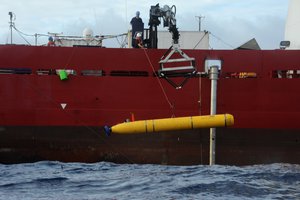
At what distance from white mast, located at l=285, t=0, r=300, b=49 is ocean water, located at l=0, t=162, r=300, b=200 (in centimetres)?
632

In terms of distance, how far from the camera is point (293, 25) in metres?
18.4

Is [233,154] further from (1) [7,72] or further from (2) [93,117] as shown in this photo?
(1) [7,72]

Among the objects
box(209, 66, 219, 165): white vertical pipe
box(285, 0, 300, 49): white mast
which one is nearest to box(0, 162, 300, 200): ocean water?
box(209, 66, 219, 165): white vertical pipe

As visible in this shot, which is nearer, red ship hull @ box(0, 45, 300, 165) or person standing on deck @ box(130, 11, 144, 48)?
red ship hull @ box(0, 45, 300, 165)

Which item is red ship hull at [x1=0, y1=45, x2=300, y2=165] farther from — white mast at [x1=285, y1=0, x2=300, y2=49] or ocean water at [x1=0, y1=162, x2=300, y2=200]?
white mast at [x1=285, y1=0, x2=300, y2=49]

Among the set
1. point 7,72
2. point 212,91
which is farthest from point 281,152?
point 7,72

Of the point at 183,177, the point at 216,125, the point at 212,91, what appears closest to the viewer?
the point at 183,177

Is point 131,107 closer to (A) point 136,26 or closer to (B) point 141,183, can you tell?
(A) point 136,26

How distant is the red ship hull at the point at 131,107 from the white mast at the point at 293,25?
1.90 metres

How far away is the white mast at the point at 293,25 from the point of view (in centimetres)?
1827

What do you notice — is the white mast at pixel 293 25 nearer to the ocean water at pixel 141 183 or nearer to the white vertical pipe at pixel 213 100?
the white vertical pipe at pixel 213 100

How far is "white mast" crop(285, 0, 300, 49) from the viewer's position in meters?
18.3

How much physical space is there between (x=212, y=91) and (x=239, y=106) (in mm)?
1158

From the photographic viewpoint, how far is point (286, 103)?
16516 mm
